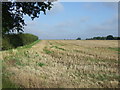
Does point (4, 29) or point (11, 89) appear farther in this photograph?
point (4, 29)

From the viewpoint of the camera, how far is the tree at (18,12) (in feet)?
42.9

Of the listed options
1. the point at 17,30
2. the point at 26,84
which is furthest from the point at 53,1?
the point at 26,84

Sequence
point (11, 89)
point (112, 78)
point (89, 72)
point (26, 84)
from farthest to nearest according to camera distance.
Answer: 1. point (89, 72)
2. point (112, 78)
3. point (26, 84)
4. point (11, 89)

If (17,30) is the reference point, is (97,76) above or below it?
below

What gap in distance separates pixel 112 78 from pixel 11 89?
11.0 feet

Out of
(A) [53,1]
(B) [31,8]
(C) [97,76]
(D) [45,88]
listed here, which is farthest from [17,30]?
(D) [45,88]

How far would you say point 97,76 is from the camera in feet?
22.0

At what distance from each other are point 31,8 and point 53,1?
1.70 m

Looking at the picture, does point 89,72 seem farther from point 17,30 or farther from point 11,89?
point 17,30

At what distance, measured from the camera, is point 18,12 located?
46.0 ft

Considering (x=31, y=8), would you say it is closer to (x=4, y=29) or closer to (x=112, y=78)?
(x=4, y=29)

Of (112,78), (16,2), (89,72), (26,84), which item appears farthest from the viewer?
(16,2)

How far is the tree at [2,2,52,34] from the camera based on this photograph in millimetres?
13078

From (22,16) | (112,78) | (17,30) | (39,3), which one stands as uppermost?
(39,3)
